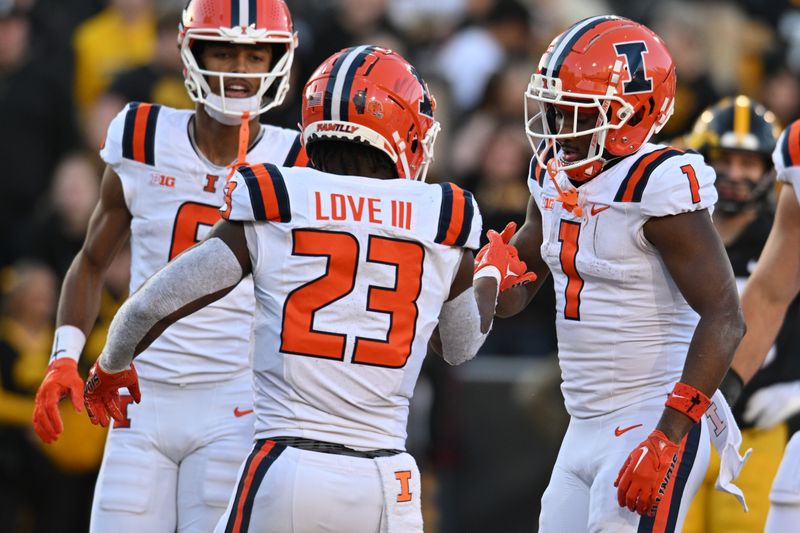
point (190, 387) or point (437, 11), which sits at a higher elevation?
point (437, 11)

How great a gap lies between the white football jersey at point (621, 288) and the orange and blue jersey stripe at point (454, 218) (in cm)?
55

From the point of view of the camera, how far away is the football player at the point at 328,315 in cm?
375

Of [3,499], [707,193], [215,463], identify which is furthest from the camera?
[3,499]

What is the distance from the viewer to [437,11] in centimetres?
1060

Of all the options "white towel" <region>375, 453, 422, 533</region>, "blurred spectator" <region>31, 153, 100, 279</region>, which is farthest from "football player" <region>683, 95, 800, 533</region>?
"blurred spectator" <region>31, 153, 100, 279</region>

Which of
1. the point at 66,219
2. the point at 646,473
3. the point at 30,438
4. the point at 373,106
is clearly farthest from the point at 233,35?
the point at 66,219

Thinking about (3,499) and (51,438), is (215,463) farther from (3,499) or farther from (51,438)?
(3,499)

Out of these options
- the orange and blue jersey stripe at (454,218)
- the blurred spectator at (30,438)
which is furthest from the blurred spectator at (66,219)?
the orange and blue jersey stripe at (454,218)

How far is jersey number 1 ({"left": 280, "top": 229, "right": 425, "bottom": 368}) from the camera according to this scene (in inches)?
150

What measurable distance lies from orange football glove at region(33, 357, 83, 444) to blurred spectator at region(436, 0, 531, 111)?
17.4 ft

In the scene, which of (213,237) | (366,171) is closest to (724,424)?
(366,171)

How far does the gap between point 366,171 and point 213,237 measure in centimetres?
48

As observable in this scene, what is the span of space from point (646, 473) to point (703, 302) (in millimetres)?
527

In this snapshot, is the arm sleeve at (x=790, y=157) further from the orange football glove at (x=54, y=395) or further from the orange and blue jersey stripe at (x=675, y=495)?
the orange football glove at (x=54, y=395)
